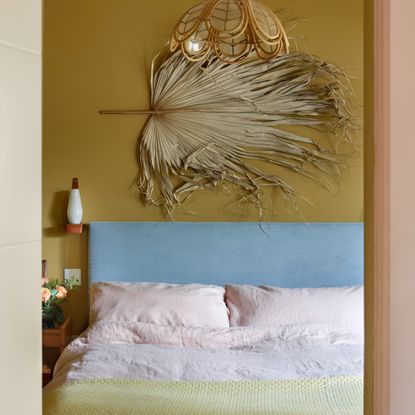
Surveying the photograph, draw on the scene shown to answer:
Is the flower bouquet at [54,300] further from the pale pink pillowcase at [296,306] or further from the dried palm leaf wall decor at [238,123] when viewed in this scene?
the pale pink pillowcase at [296,306]

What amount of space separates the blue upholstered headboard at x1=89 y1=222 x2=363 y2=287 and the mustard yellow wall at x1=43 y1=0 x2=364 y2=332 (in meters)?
0.10

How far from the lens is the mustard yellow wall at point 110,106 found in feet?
14.0

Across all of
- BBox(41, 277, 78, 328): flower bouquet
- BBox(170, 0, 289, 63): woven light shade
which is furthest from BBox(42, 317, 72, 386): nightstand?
BBox(170, 0, 289, 63): woven light shade

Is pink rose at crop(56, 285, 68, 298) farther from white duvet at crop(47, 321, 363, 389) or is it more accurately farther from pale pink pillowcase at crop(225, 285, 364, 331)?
pale pink pillowcase at crop(225, 285, 364, 331)

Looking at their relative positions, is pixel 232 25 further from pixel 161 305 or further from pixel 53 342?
pixel 53 342

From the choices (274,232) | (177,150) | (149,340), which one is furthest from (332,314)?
(177,150)

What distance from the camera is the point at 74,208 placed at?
4145mm

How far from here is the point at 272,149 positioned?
4262 millimetres

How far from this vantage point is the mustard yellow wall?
169 inches
